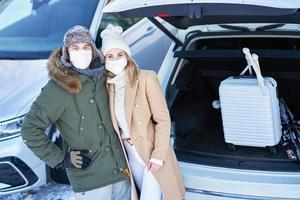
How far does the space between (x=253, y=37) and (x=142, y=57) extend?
1882mm

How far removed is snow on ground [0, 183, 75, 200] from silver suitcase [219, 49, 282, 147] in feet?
4.73

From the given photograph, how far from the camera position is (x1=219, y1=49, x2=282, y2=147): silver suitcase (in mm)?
2922

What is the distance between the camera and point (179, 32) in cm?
370

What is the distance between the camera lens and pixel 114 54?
256 centimetres

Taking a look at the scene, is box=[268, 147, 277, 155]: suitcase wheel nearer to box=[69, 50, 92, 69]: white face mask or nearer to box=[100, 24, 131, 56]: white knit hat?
box=[100, 24, 131, 56]: white knit hat

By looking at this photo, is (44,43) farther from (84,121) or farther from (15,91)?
(84,121)

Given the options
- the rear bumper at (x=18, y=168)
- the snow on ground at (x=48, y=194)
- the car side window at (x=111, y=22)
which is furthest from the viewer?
the car side window at (x=111, y=22)

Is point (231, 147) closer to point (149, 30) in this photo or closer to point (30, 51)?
point (30, 51)

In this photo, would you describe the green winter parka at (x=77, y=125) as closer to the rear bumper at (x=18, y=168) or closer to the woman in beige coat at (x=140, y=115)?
the woman in beige coat at (x=140, y=115)

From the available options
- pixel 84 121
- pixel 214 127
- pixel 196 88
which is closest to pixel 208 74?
pixel 196 88

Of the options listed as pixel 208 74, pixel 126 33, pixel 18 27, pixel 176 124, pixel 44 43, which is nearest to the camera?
pixel 176 124

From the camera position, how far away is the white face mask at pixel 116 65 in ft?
8.38

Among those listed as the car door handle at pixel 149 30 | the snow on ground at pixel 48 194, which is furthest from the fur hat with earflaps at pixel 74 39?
the car door handle at pixel 149 30

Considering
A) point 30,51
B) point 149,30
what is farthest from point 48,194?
point 149,30
